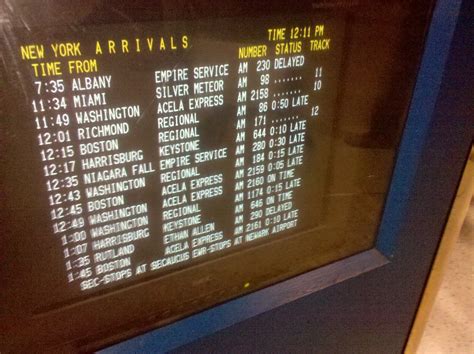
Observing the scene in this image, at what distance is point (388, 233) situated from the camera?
36.9 inches

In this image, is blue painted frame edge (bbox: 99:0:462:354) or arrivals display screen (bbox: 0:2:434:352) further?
Answer: blue painted frame edge (bbox: 99:0:462:354)

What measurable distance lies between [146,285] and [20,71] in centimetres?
35

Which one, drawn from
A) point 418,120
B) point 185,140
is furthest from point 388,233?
point 185,140

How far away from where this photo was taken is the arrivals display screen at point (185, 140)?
0.54m

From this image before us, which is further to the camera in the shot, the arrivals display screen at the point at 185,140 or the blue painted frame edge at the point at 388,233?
the blue painted frame edge at the point at 388,233

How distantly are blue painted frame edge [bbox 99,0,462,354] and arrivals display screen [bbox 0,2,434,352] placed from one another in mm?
21

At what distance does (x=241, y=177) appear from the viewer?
72 cm

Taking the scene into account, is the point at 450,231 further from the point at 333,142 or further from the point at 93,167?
the point at 93,167

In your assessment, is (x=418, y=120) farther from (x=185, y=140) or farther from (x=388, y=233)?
(x=185, y=140)

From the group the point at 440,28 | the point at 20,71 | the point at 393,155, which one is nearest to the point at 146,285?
the point at 20,71

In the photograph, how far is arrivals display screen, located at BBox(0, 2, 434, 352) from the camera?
0.54 metres

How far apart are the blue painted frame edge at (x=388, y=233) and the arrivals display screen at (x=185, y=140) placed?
2cm

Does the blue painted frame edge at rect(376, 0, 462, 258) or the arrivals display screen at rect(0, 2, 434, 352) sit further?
the blue painted frame edge at rect(376, 0, 462, 258)

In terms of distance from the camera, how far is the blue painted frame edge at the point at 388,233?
748mm
